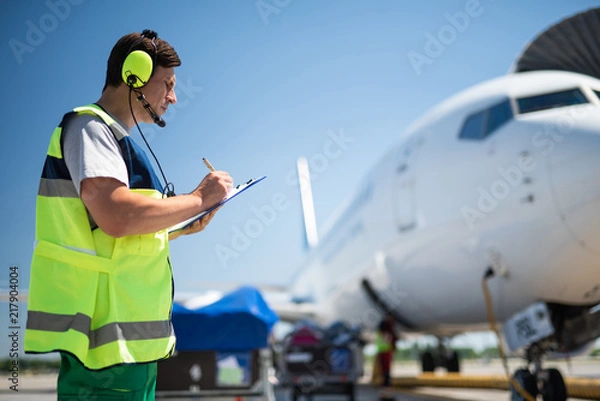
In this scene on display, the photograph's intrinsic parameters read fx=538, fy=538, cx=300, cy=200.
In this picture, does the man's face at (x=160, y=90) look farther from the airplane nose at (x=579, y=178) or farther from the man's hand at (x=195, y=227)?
the airplane nose at (x=579, y=178)

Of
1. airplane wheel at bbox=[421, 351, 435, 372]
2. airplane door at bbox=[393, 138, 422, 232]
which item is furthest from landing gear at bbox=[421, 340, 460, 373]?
airplane door at bbox=[393, 138, 422, 232]

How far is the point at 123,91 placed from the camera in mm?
1249

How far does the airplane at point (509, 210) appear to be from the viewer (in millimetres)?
4273

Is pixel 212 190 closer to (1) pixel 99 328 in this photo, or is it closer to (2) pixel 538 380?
(1) pixel 99 328

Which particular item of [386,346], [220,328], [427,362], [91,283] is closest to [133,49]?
[91,283]

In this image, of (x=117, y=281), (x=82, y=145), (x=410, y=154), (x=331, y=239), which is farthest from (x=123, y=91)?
(x=331, y=239)

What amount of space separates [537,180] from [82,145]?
4.10 meters

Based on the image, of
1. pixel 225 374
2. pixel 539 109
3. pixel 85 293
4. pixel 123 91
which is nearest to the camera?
pixel 85 293

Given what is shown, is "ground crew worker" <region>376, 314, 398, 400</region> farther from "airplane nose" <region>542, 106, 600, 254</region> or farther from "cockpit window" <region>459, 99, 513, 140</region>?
"airplane nose" <region>542, 106, 600, 254</region>

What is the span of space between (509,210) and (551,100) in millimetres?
1199

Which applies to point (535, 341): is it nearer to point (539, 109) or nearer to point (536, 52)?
point (539, 109)

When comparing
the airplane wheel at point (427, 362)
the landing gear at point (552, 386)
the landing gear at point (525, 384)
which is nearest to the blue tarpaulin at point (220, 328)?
the landing gear at point (525, 384)

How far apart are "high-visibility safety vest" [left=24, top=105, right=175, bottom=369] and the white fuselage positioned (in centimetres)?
380

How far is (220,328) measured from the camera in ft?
12.8
